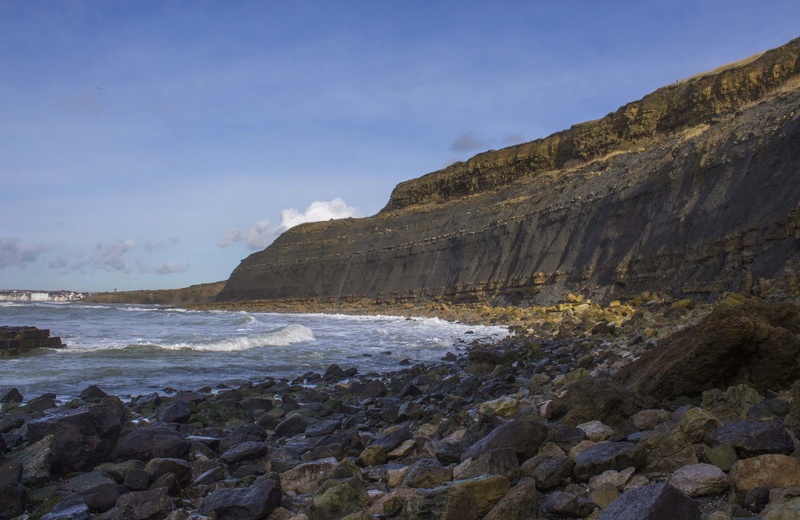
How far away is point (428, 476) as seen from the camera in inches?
180

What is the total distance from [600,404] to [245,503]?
9.74ft

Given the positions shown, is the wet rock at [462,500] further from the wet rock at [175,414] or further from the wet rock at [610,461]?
the wet rock at [175,414]

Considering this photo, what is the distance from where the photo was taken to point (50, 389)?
10445 millimetres

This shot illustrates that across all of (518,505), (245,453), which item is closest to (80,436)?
(245,453)

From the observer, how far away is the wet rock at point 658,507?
2.74 metres

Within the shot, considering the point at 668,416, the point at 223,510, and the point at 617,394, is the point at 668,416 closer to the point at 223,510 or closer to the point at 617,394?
the point at 617,394

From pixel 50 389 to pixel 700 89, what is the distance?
3168 cm

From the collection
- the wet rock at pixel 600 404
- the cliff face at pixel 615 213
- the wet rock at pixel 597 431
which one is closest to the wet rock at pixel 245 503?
the wet rock at pixel 597 431

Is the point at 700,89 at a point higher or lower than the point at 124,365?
higher

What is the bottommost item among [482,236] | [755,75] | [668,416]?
[668,416]

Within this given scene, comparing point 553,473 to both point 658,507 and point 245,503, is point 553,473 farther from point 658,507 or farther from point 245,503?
point 245,503

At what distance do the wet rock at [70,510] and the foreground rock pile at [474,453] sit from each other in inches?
0.5

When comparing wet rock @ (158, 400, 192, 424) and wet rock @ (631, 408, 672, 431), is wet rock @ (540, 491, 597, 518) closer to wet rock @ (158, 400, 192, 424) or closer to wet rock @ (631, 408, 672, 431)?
wet rock @ (631, 408, 672, 431)

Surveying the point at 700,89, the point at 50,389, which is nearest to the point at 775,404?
the point at 50,389
